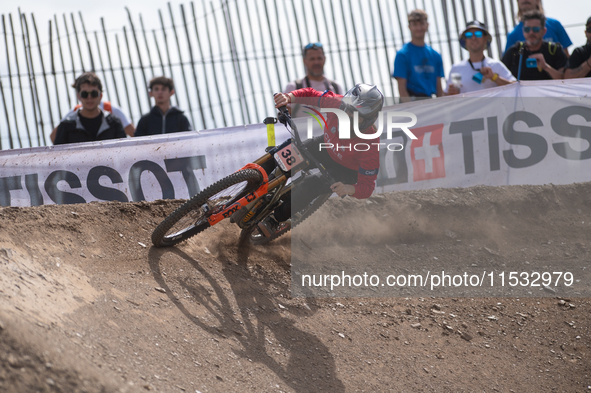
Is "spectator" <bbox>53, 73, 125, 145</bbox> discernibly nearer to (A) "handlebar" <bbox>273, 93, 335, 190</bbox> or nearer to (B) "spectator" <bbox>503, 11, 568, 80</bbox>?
(A) "handlebar" <bbox>273, 93, 335, 190</bbox>

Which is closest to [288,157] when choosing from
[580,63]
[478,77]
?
[478,77]

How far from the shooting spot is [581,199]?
24.6 ft

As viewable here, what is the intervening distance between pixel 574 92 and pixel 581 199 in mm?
1606

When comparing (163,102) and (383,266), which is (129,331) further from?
(163,102)

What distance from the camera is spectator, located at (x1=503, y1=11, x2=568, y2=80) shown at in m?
7.26

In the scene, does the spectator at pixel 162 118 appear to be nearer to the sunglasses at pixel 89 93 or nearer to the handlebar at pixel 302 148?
the sunglasses at pixel 89 93

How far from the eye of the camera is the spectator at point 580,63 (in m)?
7.33

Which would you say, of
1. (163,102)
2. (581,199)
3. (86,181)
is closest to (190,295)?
(86,181)

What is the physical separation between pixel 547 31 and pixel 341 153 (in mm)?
4640

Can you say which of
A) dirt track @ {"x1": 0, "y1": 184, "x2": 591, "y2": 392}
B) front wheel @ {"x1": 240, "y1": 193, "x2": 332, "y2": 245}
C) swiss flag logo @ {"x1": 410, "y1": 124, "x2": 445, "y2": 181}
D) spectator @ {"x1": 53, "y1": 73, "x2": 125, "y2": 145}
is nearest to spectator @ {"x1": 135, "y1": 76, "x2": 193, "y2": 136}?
spectator @ {"x1": 53, "y1": 73, "x2": 125, "y2": 145}

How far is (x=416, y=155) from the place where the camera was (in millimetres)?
7312

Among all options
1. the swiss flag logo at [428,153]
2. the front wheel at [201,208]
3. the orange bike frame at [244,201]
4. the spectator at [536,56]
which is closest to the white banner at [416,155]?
the swiss flag logo at [428,153]

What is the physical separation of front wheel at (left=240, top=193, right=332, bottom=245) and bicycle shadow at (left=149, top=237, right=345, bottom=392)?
442 mm

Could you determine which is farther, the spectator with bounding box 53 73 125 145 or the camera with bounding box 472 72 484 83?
the camera with bounding box 472 72 484 83
